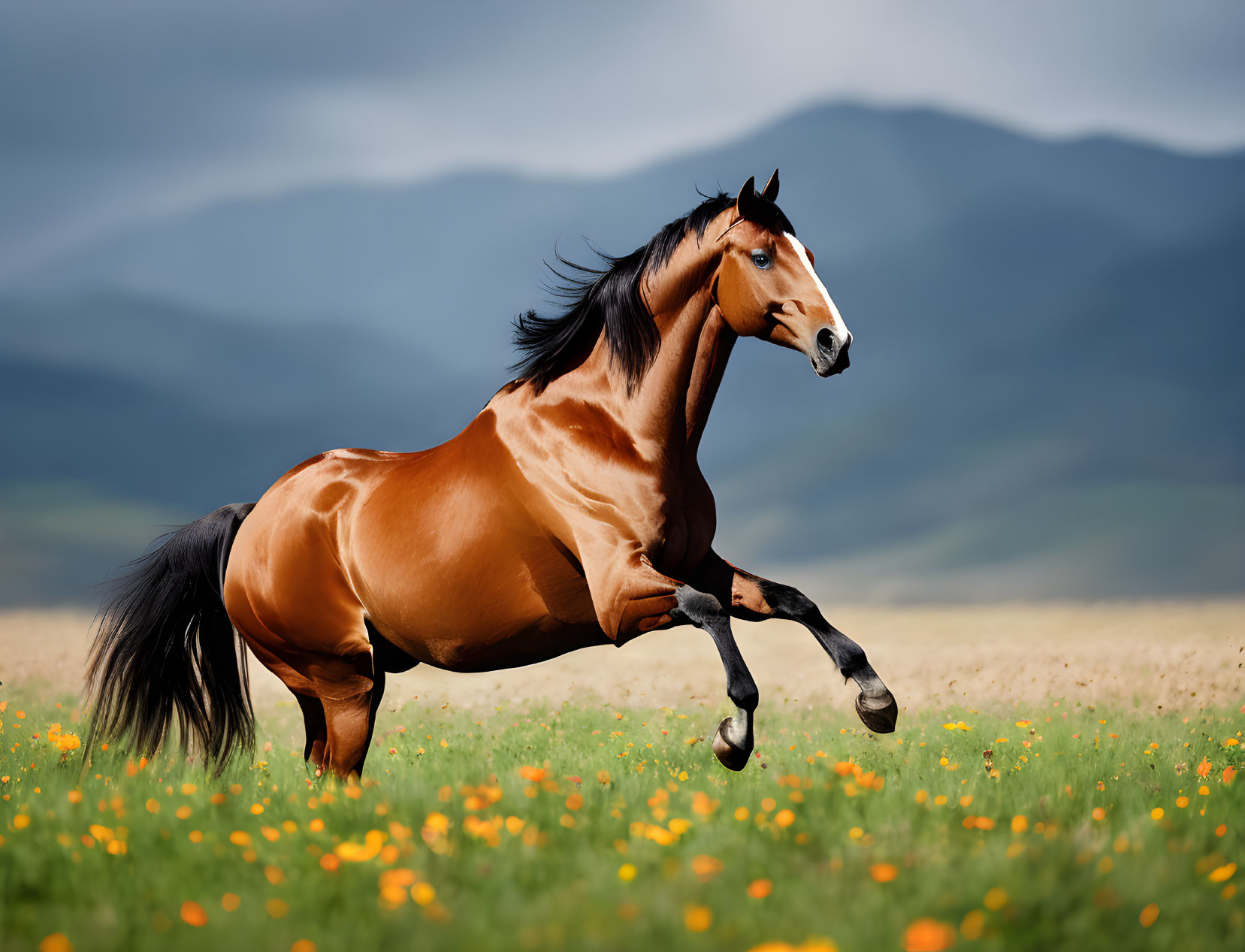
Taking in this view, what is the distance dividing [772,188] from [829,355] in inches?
40.0

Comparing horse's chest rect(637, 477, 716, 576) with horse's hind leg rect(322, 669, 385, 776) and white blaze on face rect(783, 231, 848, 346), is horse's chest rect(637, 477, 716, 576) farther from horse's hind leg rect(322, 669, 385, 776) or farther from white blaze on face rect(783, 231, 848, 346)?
horse's hind leg rect(322, 669, 385, 776)

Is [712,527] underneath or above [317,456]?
underneath

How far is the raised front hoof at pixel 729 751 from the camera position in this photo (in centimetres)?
463

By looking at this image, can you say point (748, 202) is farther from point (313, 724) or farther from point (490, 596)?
point (313, 724)

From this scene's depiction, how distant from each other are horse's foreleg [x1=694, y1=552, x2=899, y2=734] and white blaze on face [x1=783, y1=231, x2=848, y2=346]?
134 centimetres

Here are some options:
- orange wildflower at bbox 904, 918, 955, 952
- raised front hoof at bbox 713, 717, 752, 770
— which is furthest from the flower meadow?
raised front hoof at bbox 713, 717, 752, 770

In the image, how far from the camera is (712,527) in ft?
17.5

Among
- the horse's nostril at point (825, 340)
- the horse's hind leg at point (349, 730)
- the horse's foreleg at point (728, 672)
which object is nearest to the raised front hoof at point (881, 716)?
the horse's foreleg at point (728, 672)

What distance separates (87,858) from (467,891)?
1.59m

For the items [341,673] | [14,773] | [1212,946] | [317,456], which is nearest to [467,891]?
[1212,946]

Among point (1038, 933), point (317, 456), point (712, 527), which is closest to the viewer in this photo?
point (1038, 933)

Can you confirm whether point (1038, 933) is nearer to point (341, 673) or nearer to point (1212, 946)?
point (1212, 946)

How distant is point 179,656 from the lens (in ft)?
22.9

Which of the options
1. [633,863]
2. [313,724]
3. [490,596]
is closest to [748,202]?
[490,596]
